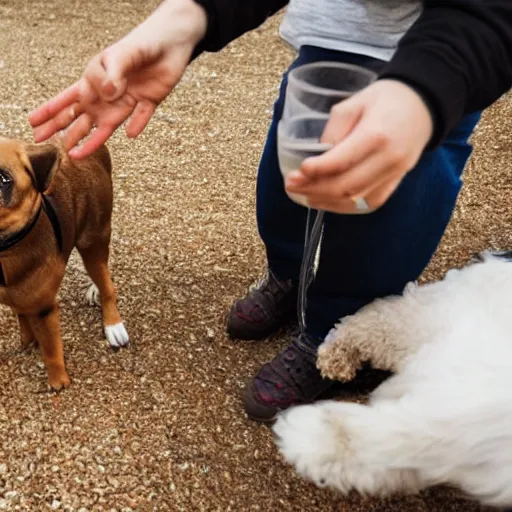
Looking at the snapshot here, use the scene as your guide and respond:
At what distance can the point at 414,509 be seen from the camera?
1.57 m

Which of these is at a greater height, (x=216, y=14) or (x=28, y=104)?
(x=216, y=14)

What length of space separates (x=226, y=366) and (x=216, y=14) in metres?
1.01

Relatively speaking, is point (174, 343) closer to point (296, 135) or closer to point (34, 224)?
point (34, 224)

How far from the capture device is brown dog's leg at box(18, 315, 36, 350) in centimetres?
182

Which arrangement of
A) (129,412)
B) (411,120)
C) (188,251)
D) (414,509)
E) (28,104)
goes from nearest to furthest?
1. (411,120)
2. (414,509)
3. (129,412)
4. (188,251)
5. (28,104)

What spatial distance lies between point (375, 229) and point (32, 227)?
765 mm

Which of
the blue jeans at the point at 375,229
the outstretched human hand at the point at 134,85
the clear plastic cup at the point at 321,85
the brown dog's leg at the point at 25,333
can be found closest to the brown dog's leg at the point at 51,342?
the brown dog's leg at the point at 25,333

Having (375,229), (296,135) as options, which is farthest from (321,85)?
(375,229)

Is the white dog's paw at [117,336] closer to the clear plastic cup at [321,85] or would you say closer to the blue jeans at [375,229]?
the blue jeans at [375,229]

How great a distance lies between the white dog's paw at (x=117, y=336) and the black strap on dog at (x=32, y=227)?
1.36ft

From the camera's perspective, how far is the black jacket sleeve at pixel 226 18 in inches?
49.8

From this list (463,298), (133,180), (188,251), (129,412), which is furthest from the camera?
(133,180)

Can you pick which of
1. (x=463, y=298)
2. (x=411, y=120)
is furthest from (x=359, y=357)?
(x=411, y=120)

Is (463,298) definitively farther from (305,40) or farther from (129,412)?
(129,412)
